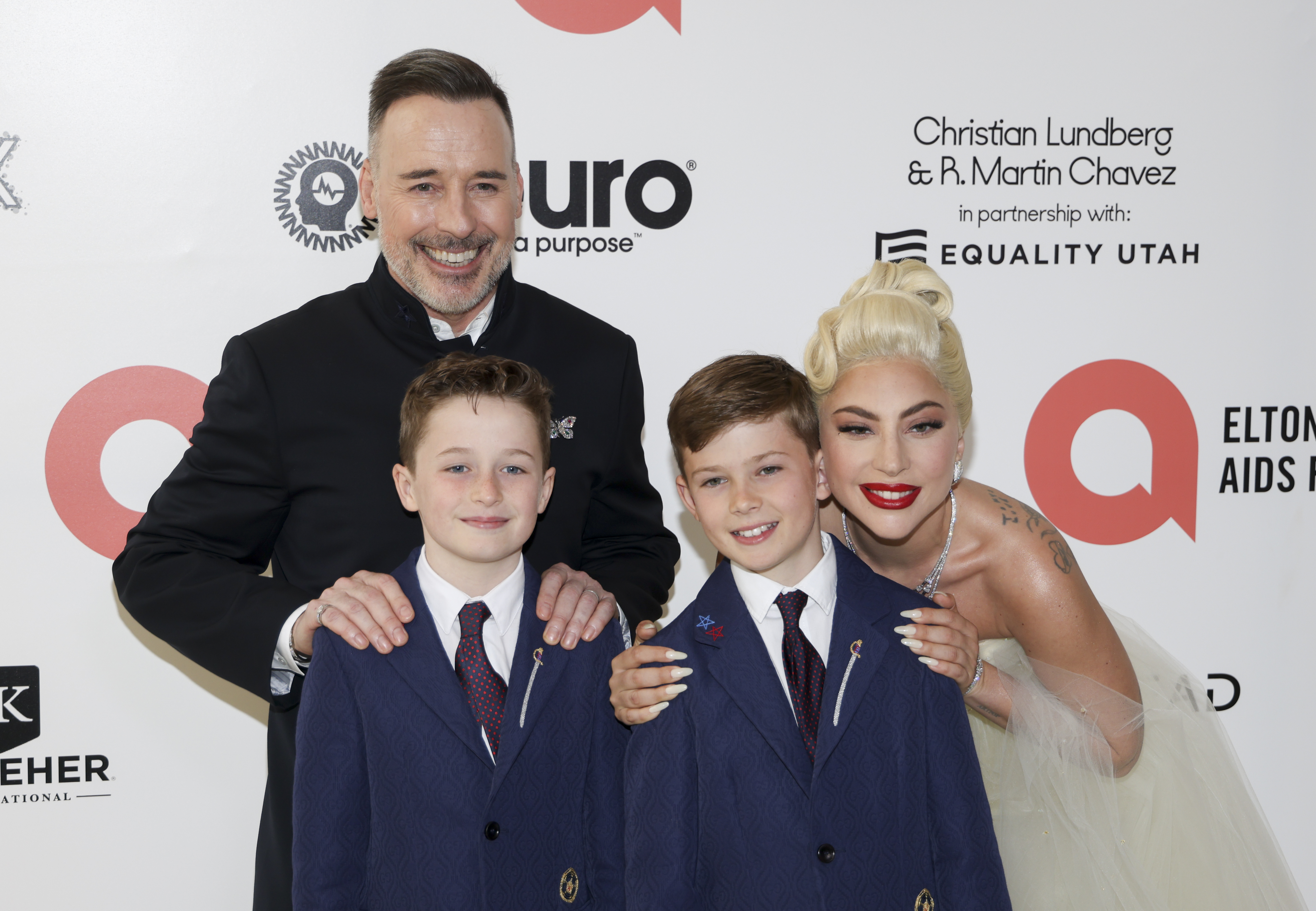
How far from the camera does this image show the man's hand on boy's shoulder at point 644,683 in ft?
4.94

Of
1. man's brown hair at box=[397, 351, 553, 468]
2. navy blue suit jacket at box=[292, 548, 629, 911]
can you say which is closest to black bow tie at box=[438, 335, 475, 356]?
man's brown hair at box=[397, 351, 553, 468]

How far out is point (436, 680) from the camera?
1.51m

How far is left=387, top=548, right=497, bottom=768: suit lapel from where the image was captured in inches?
59.0

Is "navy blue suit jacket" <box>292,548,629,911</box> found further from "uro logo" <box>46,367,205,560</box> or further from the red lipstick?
"uro logo" <box>46,367,205,560</box>

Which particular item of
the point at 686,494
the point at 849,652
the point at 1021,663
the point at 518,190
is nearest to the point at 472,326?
the point at 518,190

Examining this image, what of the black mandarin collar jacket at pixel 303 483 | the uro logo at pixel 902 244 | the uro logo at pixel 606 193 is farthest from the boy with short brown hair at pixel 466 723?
the uro logo at pixel 902 244

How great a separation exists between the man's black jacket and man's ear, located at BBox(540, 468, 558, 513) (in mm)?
259

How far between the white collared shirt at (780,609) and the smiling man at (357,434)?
256mm

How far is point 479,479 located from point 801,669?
59 cm

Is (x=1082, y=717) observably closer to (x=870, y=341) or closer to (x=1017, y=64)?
(x=870, y=341)

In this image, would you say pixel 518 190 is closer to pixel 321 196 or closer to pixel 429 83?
pixel 429 83

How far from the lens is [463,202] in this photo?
1830 mm

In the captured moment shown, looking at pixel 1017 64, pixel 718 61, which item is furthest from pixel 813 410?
pixel 1017 64

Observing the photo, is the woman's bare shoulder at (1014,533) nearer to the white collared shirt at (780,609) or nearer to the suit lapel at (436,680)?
the white collared shirt at (780,609)
